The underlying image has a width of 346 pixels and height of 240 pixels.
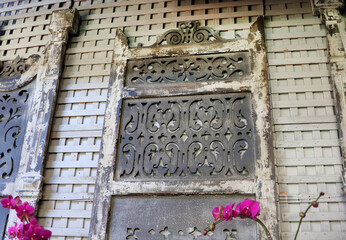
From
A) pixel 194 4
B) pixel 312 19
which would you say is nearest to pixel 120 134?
pixel 194 4

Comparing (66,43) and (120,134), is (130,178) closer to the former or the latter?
(120,134)

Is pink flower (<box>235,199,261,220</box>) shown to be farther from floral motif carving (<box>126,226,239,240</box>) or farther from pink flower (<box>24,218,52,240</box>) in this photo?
pink flower (<box>24,218,52,240</box>)

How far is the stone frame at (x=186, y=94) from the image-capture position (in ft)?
8.99

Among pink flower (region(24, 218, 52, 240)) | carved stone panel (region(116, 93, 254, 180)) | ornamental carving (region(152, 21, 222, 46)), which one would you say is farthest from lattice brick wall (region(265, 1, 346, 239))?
pink flower (region(24, 218, 52, 240))

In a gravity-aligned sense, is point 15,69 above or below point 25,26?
below

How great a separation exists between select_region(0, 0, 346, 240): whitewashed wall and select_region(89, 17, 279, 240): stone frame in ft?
0.32

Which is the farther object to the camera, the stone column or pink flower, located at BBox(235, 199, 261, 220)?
the stone column

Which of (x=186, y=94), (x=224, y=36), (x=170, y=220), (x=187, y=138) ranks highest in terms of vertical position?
(x=224, y=36)

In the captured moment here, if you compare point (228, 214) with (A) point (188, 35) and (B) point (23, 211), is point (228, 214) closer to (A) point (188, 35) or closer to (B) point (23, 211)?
(B) point (23, 211)

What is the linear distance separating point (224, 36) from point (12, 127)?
2123 mm

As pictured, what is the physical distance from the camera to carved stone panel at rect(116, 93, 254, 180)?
9.46 ft

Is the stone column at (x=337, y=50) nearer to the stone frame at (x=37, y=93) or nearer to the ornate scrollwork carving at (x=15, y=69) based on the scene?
the stone frame at (x=37, y=93)

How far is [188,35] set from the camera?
3389 mm

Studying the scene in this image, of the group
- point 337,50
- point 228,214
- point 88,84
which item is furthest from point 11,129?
point 337,50
